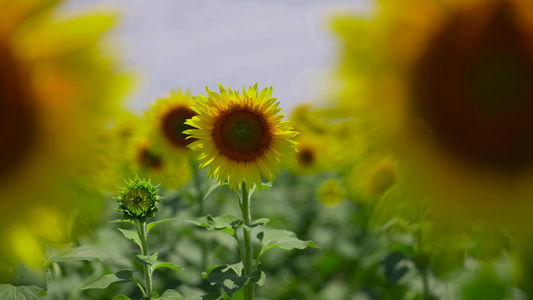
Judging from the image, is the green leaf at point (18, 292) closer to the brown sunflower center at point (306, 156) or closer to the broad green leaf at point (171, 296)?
the broad green leaf at point (171, 296)

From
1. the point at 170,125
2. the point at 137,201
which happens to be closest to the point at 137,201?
the point at 137,201

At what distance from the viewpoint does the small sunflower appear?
2740 mm

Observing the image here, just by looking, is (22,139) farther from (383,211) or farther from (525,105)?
(525,105)

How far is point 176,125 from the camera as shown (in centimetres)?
275

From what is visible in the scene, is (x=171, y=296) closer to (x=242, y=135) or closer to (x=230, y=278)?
(x=230, y=278)

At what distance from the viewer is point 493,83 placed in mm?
693

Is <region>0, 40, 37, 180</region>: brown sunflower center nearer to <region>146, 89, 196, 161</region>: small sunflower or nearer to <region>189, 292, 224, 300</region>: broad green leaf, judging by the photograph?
<region>189, 292, 224, 300</region>: broad green leaf

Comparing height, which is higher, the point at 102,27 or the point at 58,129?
the point at 102,27

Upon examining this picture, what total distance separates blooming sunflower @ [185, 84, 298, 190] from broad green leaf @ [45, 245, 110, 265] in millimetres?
458

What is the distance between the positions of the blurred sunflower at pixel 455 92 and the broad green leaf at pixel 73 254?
1068mm

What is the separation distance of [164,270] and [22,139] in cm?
248

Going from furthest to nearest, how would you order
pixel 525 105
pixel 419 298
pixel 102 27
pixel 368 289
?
pixel 368 289 → pixel 419 298 → pixel 102 27 → pixel 525 105

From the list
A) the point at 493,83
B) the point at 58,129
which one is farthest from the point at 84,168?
the point at 493,83

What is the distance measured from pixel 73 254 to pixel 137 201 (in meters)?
0.25
